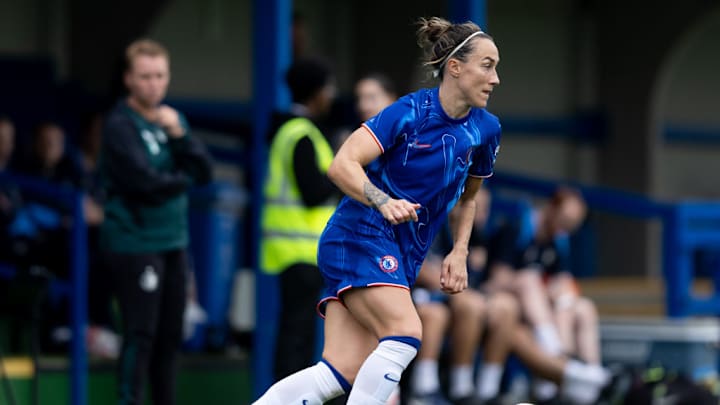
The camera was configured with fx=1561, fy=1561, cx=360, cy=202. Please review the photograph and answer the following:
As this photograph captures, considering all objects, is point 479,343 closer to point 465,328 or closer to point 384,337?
point 465,328

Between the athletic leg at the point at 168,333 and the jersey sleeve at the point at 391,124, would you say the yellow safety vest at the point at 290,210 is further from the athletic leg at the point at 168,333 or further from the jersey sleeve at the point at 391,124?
the jersey sleeve at the point at 391,124

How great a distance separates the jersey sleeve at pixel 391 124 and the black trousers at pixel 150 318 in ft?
5.40

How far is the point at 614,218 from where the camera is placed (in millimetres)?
16188

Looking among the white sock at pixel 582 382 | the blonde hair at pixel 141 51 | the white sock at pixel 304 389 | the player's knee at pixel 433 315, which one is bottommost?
the white sock at pixel 582 382

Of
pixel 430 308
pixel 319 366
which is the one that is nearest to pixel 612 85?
pixel 430 308

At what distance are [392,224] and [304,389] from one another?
656mm

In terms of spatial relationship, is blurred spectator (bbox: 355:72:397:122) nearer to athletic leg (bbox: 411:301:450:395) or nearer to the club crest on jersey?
athletic leg (bbox: 411:301:450:395)

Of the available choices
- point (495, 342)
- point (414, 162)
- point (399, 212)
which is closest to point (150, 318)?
point (414, 162)

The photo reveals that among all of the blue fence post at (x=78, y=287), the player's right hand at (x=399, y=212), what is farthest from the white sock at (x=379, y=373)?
the blue fence post at (x=78, y=287)

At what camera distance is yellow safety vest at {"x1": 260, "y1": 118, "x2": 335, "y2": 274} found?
716cm

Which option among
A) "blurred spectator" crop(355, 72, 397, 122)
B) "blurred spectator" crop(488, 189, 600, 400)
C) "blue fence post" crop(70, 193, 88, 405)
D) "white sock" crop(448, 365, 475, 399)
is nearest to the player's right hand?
"blurred spectator" crop(355, 72, 397, 122)

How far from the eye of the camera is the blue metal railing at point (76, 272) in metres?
7.51

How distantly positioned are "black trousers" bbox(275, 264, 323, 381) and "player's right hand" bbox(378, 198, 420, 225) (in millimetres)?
2070

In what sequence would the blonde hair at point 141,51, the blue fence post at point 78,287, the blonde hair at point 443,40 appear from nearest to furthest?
the blonde hair at point 443,40 → the blonde hair at point 141,51 → the blue fence post at point 78,287
